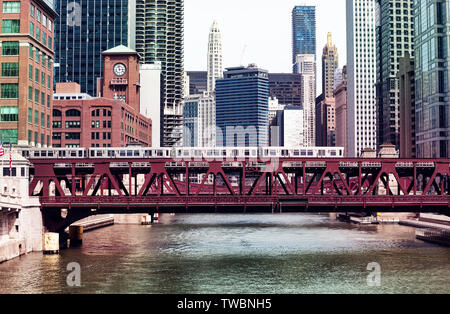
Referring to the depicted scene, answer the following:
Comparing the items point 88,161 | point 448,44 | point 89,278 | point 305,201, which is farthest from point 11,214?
point 448,44

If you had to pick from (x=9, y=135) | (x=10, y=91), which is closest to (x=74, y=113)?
(x=9, y=135)

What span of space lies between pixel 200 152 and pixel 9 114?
3695 cm

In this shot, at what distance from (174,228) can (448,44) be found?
11027 cm

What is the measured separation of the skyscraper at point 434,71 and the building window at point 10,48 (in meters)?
130

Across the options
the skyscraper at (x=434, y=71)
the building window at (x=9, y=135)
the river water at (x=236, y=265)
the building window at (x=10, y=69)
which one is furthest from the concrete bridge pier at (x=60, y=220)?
the skyscraper at (x=434, y=71)

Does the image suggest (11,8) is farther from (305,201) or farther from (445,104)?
(445,104)

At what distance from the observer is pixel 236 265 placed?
65.8 metres

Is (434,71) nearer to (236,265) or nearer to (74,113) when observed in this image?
(74,113)

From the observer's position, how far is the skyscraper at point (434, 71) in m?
182

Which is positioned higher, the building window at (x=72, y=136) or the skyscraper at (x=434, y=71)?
the skyscraper at (x=434, y=71)

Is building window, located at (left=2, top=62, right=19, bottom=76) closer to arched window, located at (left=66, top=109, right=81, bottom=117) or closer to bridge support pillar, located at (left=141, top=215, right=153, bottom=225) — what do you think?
bridge support pillar, located at (left=141, top=215, right=153, bottom=225)

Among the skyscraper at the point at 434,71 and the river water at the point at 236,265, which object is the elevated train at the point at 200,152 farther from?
the skyscraper at the point at 434,71

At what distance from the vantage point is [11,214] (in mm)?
70625

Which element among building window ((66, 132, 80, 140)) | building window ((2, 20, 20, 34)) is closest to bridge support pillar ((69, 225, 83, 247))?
building window ((2, 20, 20, 34))
